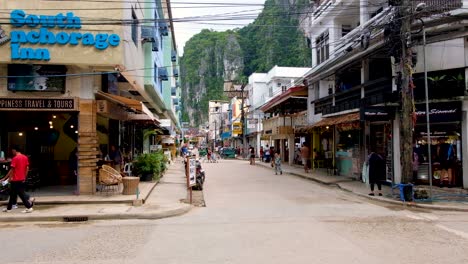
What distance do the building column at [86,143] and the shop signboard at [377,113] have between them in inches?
403

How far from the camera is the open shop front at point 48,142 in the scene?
17719mm

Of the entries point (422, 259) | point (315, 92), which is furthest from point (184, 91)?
point (422, 259)

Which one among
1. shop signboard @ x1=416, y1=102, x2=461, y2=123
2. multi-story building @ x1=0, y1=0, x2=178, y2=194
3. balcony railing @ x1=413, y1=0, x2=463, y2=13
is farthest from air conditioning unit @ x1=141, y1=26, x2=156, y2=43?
shop signboard @ x1=416, y1=102, x2=461, y2=123

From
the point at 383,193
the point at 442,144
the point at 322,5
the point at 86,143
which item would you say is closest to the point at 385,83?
the point at 442,144

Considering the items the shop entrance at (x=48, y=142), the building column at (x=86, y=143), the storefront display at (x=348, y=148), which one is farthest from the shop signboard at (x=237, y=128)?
the building column at (x=86, y=143)

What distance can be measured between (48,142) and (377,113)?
13.5 meters

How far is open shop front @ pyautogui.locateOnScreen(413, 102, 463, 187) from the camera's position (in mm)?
16777

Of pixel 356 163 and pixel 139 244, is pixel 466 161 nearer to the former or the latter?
pixel 356 163

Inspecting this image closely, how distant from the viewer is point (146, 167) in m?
20.4

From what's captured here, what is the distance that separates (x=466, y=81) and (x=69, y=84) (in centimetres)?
1399

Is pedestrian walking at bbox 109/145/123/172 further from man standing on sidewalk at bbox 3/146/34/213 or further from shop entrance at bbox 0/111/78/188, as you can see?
man standing on sidewalk at bbox 3/146/34/213

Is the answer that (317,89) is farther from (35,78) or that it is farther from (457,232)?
(457,232)

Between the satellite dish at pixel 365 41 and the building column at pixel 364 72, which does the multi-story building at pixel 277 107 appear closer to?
the building column at pixel 364 72

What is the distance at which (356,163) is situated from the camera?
22688 millimetres
